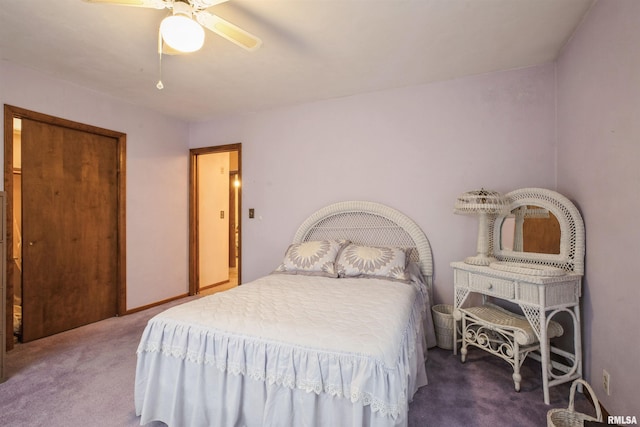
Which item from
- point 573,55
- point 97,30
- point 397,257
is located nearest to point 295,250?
point 397,257

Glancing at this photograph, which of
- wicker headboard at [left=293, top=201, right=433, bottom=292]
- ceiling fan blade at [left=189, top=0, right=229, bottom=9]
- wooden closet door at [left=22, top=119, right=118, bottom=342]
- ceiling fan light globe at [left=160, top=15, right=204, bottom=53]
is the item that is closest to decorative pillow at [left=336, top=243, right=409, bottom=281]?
wicker headboard at [left=293, top=201, right=433, bottom=292]

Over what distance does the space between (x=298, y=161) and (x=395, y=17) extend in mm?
1881

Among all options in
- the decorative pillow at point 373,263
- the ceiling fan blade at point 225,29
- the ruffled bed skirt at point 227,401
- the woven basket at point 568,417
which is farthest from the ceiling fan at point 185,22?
the woven basket at point 568,417

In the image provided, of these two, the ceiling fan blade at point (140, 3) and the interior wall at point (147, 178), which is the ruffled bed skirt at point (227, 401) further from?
the interior wall at point (147, 178)

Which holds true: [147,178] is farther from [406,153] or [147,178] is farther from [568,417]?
[568,417]

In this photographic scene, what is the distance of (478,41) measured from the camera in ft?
7.25

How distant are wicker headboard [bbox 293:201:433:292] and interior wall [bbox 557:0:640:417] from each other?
46.8 inches

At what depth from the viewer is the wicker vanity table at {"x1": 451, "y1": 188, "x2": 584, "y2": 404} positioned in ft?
6.31

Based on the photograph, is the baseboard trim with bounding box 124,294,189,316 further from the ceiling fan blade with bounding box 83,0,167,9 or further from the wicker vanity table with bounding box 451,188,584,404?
the wicker vanity table with bounding box 451,188,584,404

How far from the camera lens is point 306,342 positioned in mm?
1412

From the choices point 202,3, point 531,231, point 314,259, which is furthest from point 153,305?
point 531,231

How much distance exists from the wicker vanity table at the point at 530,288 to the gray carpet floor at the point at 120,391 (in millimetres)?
128

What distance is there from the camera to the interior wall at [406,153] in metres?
2.62

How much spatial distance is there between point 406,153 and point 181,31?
7.21 feet
